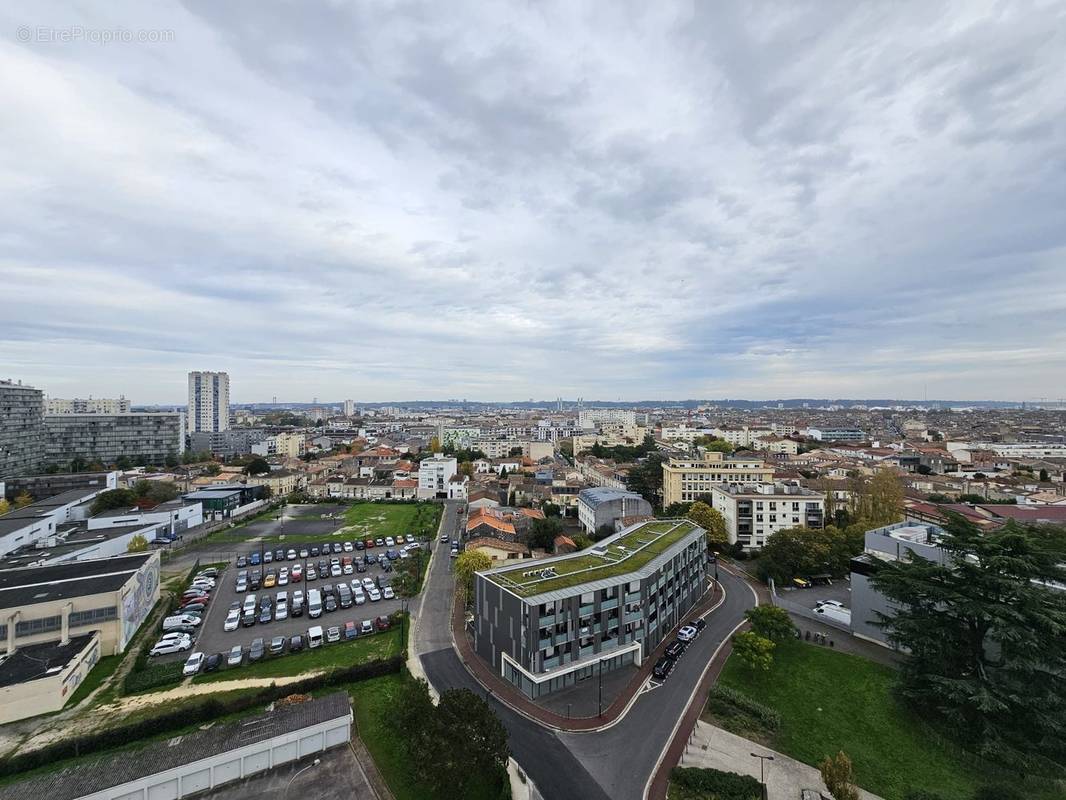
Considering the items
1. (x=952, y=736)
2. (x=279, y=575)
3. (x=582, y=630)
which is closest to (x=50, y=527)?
(x=279, y=575)

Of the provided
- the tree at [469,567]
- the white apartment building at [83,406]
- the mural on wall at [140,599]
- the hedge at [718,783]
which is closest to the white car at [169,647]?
the mural on wall at [140,599]

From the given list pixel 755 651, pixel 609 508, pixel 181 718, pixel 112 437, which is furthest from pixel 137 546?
pixel 112 437

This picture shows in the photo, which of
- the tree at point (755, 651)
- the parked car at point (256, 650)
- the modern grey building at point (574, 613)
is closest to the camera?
the modern grey building at point (574, 613)

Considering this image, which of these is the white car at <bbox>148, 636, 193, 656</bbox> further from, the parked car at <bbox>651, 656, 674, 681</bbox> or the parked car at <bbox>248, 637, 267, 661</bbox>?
the parked car at <bbox>651, 656, 674, 681</bbox>

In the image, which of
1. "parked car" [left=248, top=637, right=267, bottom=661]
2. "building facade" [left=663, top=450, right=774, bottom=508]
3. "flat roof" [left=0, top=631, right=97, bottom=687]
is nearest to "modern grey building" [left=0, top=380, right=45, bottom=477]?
"flat roof" [left=0, top=631, right=97, bottom=687]

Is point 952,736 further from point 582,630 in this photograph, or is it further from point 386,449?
point 386,449

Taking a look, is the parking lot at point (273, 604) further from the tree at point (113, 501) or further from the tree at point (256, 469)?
the tree at point (256, 469)
